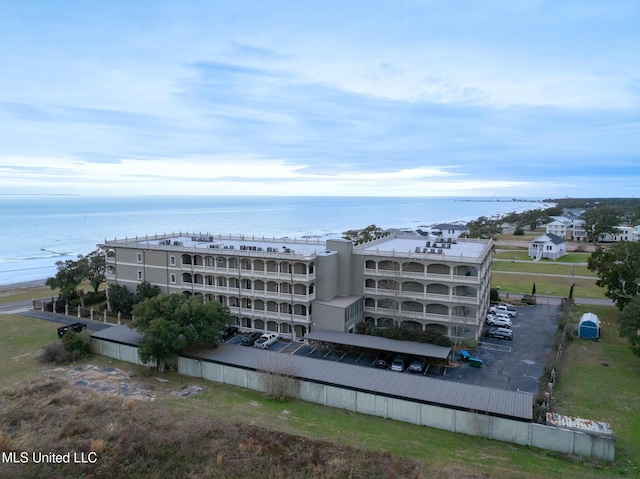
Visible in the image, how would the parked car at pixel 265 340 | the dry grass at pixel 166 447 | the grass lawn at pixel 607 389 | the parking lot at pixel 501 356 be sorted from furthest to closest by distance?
the parked car at pixel 265 340 < the parking lot at pixel 501 356 < the grass lawn at pixel 607 389 < the dry grass at pixel 166 447

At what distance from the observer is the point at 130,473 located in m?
22.4

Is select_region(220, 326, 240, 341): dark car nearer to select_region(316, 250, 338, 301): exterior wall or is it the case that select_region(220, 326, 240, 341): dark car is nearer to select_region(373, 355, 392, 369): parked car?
select_region(316, 250, 338, 301): exterior wall

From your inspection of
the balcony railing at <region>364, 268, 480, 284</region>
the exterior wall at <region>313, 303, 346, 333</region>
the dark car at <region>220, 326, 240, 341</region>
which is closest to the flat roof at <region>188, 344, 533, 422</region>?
the dark car at <region>220, 326, 240, 341</region>

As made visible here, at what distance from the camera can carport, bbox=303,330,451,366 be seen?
38031 millimetres

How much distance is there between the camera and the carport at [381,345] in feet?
125

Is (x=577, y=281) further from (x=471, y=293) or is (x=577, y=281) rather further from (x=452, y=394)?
(x=452, y=394)

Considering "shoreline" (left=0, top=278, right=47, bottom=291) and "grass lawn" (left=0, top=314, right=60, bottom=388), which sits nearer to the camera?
"grass lawn" (left=0, top=314, right=60, bottom=388)

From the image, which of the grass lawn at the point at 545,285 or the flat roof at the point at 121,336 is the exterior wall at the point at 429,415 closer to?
the flat roof at the point at 121,336

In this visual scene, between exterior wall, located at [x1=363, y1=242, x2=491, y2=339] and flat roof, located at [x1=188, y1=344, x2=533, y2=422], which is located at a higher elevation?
exterior wall, located at [x1=363, y1=242, x2=491, y2=339]

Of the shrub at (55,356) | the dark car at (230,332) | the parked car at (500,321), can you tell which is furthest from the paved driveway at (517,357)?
the shrub at (55,356)

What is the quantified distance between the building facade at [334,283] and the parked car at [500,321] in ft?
12.0

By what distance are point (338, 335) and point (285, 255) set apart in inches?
405

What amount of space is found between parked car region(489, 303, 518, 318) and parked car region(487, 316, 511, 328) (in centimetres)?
421

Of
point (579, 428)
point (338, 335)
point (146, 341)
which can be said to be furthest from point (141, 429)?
point (579, 428)
